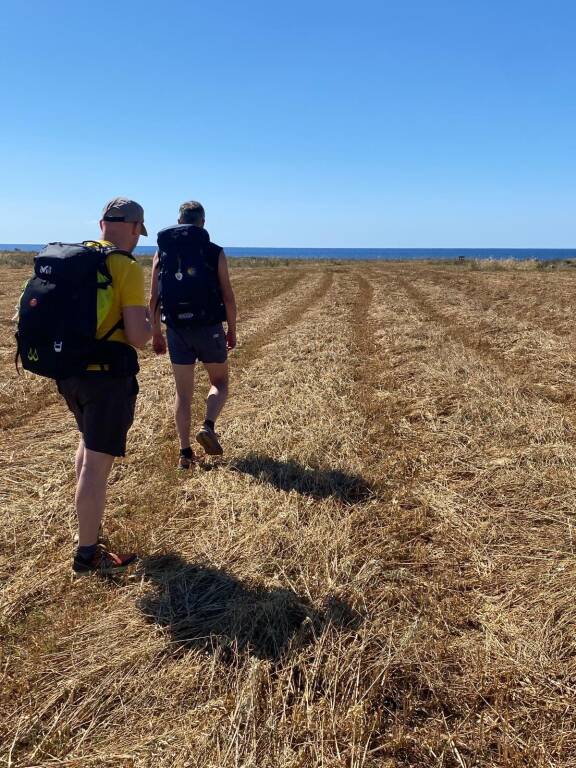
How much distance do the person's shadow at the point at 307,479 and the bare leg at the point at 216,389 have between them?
51cm

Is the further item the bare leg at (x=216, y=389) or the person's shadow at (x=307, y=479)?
the bare leg at (x=216, y=389)

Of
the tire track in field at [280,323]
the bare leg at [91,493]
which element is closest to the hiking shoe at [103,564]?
the bare leg at [91,493]

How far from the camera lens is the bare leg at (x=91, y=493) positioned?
2.97 metres

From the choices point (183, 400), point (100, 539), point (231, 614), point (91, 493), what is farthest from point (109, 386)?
point (183, 400)

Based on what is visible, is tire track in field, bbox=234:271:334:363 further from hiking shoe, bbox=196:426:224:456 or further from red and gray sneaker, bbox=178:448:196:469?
hiking shoe, bbox=196:426:224:456

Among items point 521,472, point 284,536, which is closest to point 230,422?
point 284,536

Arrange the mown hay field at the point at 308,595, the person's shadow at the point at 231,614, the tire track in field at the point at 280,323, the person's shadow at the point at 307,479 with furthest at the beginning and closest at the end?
the tire track in field at the point at 280,323, the person's shadow at the point at 307,479, the person's shadow at the point at 231,614, the mown hay field at the point at 308,595

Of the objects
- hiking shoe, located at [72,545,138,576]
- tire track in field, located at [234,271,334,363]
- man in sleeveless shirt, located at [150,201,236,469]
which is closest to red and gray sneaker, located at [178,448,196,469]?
man in sleeveless shirt, located at [150,201,236,469]

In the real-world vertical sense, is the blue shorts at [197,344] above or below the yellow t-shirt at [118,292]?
below

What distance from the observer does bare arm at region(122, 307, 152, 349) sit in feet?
9.30

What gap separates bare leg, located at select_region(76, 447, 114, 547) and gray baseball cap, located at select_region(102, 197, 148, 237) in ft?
4.48

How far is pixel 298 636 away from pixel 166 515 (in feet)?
5.34

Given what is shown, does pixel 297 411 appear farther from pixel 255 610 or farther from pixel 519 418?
pixel 255 610

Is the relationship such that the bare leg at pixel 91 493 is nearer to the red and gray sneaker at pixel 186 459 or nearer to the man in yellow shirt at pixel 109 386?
the man in yellow shirt at pixel 109 386
